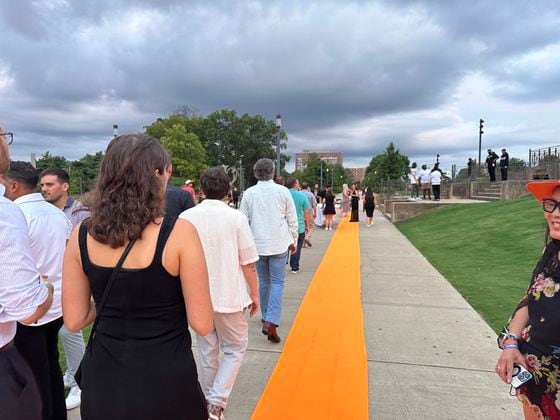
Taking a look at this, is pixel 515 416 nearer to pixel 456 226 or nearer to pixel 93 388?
pixel 93 388

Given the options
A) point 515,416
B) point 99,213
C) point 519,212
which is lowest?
point 515,416

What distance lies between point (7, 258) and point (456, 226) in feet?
42.1

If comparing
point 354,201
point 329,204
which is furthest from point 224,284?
point 354,201

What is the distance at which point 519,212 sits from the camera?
11.7 meters

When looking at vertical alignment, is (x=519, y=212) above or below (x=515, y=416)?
above

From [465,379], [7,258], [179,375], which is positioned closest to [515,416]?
[465,379]

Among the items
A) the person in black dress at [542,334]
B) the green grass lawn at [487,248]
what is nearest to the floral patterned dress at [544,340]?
the person in black dress at [542,334]

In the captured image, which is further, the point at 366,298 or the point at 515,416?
the point at 366,298

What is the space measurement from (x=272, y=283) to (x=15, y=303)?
10.2 ft

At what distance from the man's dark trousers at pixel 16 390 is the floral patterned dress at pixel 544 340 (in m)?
2.18

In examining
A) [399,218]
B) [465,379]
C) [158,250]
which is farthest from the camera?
[399,218]

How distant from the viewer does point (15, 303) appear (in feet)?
4.88

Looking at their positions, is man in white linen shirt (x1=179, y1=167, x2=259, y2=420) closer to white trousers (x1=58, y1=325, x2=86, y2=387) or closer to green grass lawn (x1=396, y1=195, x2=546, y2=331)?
white trousers (x1=58, y1=325, x2=86, y2=387)

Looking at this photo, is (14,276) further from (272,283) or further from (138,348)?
(272,283)
